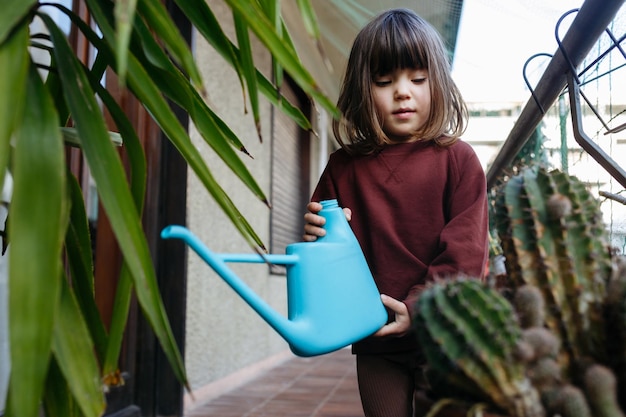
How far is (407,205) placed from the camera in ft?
3.41

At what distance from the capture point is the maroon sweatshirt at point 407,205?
3.28 ft

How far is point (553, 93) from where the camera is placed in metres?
1.02

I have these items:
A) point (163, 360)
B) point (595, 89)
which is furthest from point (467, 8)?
point (163, 360)

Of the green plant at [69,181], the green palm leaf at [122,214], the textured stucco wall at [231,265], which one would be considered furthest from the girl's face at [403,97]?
the textured stucco wall at [231,265]

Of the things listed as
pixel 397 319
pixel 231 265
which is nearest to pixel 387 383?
pixel 397 319

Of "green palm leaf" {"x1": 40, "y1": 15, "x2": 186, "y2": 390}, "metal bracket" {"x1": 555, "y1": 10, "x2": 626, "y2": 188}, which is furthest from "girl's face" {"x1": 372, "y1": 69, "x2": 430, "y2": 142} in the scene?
"green palm leaf" {"x1": 40, "y1": 15, "x2": 186, "y2": 390}

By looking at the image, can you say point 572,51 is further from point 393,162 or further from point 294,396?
point 294,396

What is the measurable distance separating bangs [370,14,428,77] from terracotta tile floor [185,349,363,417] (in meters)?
2.12

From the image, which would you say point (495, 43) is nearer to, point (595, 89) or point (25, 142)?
point (595, 89)

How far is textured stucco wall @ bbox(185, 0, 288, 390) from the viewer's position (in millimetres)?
2994

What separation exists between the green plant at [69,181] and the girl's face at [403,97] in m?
0.34

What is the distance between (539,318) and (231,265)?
11.0 ft

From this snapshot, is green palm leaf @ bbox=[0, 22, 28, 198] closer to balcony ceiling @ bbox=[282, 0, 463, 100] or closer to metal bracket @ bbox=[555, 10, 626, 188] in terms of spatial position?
balcony ceiling @ bbox=[282, 0, 463, 100]

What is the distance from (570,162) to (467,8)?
84 cm
